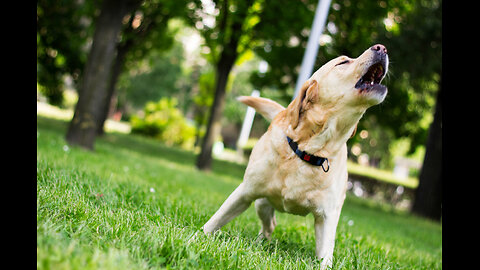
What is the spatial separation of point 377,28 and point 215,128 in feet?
20.5

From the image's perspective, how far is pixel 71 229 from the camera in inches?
82.7

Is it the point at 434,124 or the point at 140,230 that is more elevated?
the point at 434,124

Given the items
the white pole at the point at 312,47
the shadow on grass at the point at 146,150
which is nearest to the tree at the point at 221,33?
the shadow on grass at the point at 146,150

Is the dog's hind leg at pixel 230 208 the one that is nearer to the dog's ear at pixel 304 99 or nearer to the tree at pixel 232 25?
the dog's ear at pixel 304 99

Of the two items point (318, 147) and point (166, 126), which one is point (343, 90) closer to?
point (318, 147)

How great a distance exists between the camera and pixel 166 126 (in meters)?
25.6

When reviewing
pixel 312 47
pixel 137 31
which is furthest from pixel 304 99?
pixel 137 31

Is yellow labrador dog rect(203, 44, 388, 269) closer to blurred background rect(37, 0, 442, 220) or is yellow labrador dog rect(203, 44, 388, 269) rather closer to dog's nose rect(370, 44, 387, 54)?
dog's nose rect(370, 44, 387, 54)
